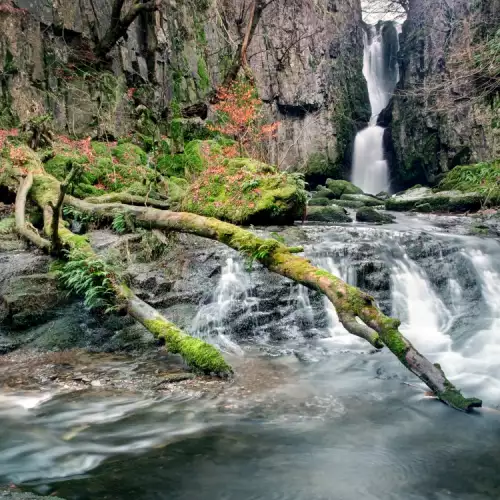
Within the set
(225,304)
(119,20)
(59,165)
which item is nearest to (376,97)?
(119,20)

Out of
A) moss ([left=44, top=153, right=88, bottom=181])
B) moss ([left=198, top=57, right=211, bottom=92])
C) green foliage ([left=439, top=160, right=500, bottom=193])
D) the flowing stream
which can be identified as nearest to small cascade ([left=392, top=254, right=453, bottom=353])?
→ the flowing stream

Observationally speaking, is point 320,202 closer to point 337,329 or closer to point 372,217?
point 372,217

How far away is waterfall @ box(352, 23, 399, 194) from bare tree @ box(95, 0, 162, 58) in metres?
18.0

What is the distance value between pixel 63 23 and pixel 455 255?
14.2 metres

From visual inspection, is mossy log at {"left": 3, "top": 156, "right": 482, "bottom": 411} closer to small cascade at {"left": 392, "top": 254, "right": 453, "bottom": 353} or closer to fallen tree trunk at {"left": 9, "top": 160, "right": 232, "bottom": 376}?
fallen tree trunk at {"left": 9, "top": 160, "right": 232, "bottom": 376}

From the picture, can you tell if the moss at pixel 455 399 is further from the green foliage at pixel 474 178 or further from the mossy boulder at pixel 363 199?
the mossy boulder at pixel 363 199

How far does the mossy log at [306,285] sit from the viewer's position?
4090 mm

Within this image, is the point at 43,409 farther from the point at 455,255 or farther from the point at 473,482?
the point at 455,255

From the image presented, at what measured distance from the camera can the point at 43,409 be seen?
4660mm

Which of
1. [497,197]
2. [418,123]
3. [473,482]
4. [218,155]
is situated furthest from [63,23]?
[418,123]

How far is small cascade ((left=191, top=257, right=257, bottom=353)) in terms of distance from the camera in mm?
7266

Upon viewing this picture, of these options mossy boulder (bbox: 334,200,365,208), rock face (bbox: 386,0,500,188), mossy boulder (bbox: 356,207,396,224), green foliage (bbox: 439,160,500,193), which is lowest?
mossy boulder (bbox: 356,207,396,224)

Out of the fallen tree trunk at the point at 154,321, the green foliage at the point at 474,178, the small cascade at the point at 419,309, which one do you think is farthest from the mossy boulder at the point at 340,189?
the fallen tree trunk at the point at 154,321

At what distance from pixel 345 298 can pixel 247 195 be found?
7.58 metres
